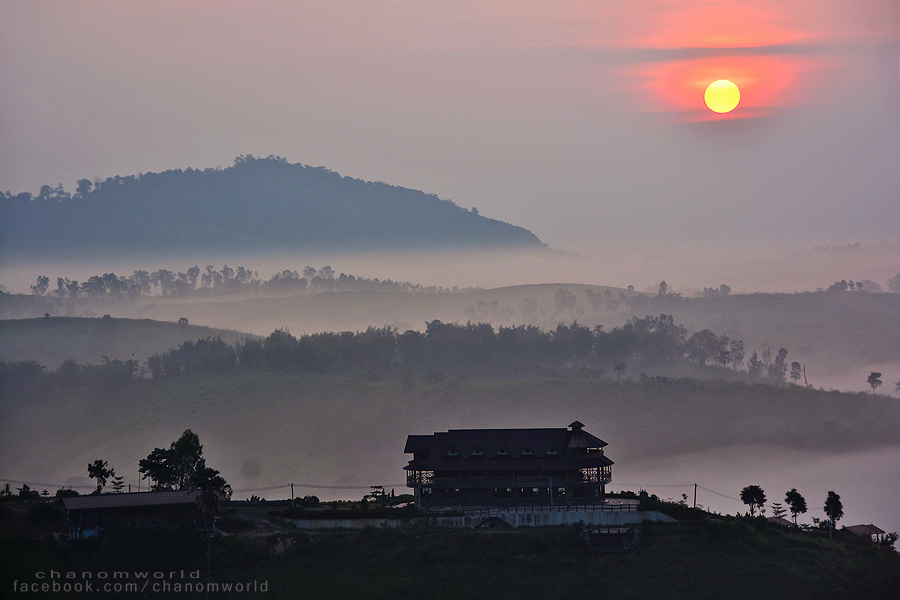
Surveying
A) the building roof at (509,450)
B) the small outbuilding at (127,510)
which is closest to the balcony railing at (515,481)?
the building roof at (509,450)

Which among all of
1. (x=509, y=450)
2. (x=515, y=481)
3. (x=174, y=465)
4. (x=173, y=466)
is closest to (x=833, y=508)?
(x=515, y=481)

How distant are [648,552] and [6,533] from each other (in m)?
61.5

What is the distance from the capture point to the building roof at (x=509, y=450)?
104812 mm

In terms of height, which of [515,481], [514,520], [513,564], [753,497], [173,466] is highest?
[173,466]

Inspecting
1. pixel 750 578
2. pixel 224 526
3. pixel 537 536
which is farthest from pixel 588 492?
pixel 224 526

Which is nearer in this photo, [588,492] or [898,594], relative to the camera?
[898,594]

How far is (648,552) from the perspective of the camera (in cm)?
9044

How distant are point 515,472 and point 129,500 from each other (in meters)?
41.8

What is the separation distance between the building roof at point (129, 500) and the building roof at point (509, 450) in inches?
1021

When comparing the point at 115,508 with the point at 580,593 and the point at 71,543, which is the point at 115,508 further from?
the point at 580,593

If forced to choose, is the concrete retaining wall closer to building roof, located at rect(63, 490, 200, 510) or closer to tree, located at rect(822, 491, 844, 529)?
building roof, located at rect(63, 490, 200, 510)

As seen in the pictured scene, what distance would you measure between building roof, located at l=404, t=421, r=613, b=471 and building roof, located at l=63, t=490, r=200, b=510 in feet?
85.0

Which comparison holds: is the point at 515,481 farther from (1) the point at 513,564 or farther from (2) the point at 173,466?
(2) the point at 173,466

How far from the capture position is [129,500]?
92.2 meters
